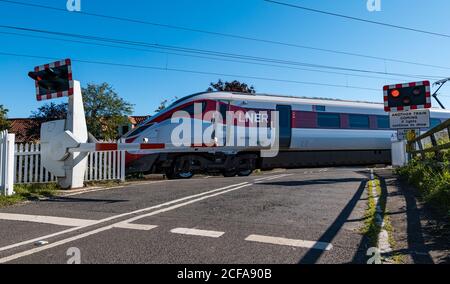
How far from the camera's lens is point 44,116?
24359 millimetres

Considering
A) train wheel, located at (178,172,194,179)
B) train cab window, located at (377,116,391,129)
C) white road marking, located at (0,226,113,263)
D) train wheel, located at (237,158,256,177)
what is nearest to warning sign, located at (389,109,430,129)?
train wheel, located at (237,158,256,177)

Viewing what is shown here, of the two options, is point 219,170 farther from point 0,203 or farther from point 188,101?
Answer: point 0,203

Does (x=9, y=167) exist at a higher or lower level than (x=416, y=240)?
higher

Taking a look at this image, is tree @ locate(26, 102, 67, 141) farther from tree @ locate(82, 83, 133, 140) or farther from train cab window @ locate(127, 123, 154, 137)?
train cab window @ locate(127, 123, 154, 137)

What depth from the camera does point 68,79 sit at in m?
8.83

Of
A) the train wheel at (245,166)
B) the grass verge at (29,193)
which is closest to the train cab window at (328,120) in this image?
the train wheel at (245,166)

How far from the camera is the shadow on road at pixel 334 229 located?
11.1 feet

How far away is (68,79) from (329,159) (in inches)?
458

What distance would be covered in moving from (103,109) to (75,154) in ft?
71.3

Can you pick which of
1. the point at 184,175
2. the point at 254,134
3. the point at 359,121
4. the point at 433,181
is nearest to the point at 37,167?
the point at 184,175

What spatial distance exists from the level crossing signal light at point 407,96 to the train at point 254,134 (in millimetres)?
4620

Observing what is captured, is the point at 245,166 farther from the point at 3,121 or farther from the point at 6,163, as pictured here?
the point at 3,121

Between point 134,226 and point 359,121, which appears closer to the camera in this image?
point 134,226

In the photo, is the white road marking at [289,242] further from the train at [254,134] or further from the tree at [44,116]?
the tree at [44,116]
